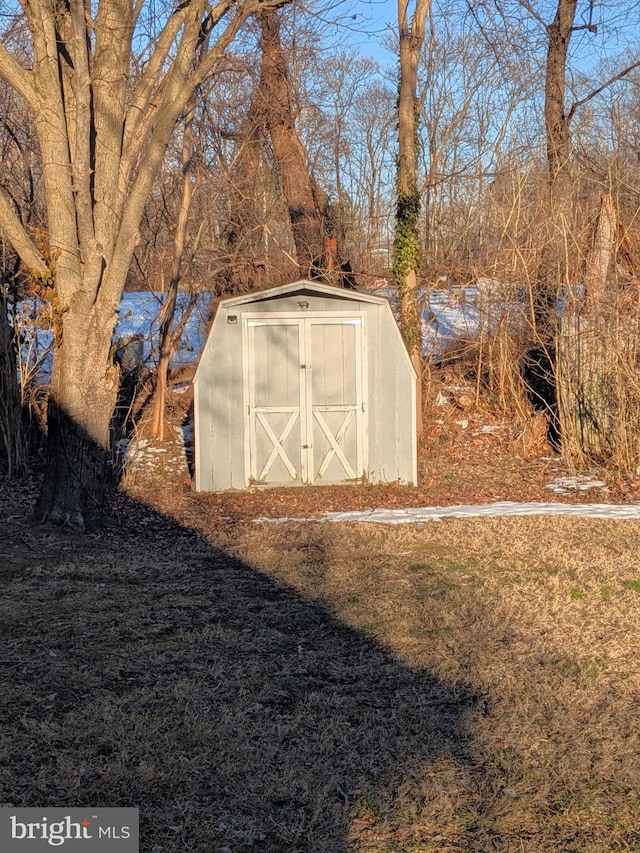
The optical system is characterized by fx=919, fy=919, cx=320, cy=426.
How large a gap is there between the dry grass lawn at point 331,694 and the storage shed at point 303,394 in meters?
4.20

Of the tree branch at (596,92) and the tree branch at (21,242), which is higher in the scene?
the tree branch at (596,92)

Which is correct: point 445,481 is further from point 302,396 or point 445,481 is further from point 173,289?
point 173,289

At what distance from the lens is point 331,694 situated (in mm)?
4871

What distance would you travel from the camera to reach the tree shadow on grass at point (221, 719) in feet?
11.7

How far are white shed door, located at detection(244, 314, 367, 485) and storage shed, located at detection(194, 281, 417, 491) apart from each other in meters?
0.01

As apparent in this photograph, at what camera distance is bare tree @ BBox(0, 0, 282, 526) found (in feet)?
28.1

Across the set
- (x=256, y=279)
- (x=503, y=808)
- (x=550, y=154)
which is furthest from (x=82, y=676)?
(x=550, y=154)

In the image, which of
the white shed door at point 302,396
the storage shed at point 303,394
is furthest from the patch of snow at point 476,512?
the white shed door at point 302,396

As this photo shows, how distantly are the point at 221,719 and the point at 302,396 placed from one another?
8300 mm

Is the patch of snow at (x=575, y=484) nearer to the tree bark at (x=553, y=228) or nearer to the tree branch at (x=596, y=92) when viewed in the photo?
the tree bark at (x=553, y=228)

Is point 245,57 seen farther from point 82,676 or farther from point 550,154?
point 82,676

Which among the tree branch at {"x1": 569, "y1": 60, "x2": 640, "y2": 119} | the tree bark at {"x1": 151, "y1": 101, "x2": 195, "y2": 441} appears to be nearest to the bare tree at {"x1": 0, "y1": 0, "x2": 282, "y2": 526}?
the tree bark at {"x1": 151, "y1": 101, "x2": 195, "y2": 441}

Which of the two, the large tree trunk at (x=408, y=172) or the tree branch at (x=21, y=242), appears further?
the large tree trunk at (x=408, y=172)

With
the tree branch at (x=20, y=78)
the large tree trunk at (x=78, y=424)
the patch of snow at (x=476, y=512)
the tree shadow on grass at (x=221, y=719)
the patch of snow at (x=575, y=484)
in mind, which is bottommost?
the tree shadow on grass at (x=221, y=719)
